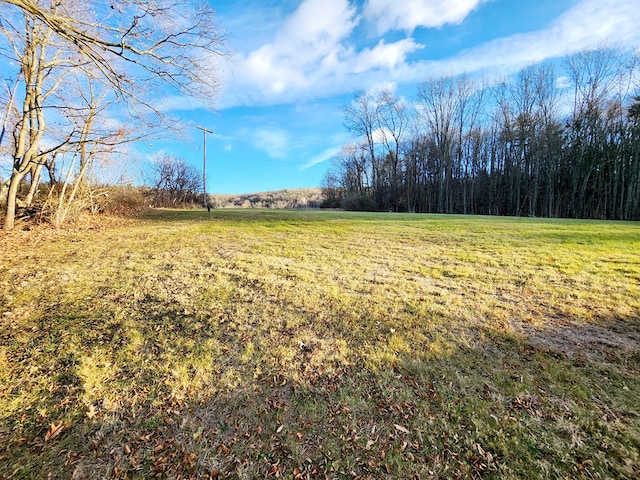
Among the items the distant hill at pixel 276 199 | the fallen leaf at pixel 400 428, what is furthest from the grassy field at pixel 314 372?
the distant hill at pixel 276 199

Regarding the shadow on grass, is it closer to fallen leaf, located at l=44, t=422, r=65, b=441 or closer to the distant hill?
fallen leaf, located at l=44, t=422, r=65, b=441

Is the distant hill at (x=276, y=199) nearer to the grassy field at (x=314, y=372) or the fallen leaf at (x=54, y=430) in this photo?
the grassy field at (x=314, y=372)

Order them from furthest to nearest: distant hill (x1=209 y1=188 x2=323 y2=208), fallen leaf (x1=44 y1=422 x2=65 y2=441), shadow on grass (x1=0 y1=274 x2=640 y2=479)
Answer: distant hill (x1=209 y1=188 x2=323 y2=208) → fallen leaf (x1=44 y1=422 x2=65 y2=441) → shadow on grass (x1=0 y1=274 x2=640 y2=479)

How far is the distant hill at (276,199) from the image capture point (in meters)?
38.5

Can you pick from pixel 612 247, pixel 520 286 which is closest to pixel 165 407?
pixel 520 286

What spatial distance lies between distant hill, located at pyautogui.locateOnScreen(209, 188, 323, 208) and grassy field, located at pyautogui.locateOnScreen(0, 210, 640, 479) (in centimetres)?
3278

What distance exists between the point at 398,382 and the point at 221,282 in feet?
9.71

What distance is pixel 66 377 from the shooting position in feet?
7.86

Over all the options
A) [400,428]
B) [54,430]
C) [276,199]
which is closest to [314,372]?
[400,428]

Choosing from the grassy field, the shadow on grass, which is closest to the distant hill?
the grassy field

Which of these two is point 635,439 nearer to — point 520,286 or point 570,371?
point 570,371

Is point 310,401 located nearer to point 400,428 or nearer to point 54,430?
point 400,428

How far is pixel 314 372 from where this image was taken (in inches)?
102

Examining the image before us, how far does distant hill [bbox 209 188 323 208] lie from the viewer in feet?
126
